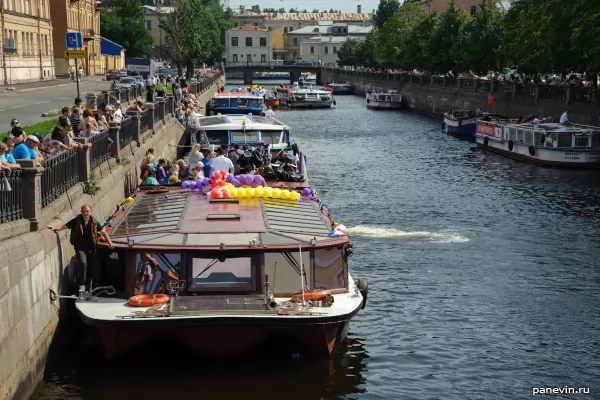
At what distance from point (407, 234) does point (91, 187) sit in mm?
11002

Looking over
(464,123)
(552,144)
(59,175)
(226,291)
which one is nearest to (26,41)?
(464,123)

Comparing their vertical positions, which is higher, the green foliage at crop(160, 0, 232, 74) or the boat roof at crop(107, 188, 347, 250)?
the green foliage at crop(160, 0, 232, 74)

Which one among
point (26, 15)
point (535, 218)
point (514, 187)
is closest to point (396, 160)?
point (514, 187)

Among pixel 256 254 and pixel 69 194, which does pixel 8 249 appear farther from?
pixel 69 194

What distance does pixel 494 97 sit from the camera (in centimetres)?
6781

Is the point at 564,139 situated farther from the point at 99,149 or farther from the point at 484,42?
the point at 484,42

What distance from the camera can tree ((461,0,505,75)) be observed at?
76312 millimetres

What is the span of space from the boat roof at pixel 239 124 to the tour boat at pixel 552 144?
1448 cm

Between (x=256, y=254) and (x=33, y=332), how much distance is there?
3588 mm

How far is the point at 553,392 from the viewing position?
1550 centimetres

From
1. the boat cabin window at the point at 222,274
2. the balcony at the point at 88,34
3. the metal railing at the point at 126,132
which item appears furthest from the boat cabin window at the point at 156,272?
the balcony at the point at 88,34

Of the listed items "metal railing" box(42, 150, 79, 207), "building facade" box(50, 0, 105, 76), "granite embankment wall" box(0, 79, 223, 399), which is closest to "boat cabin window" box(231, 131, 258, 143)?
"metal railing" box(42, 150, 79, 207)

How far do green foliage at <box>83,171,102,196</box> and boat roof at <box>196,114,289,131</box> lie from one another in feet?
47.4

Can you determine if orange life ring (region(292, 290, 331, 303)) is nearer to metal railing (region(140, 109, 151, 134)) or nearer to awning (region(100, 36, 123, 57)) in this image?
metal railing (region(140, 109, 151, 134))
